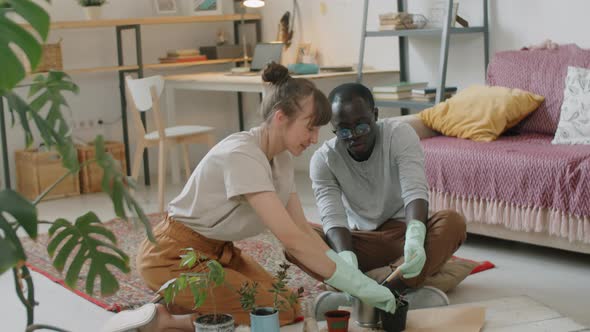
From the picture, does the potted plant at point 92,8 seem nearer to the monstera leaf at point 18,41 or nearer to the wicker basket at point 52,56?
the wicker basket at point 52,56

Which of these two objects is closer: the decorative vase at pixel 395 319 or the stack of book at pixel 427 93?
the decorative vase at pixel 395 319

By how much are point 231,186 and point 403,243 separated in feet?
2.77

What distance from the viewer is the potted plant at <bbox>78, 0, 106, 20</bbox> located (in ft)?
17.9

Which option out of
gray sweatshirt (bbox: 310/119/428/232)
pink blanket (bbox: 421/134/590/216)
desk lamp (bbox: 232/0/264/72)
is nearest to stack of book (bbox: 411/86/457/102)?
pink blanket (bbox: 421/134/590/216)

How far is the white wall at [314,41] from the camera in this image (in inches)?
175

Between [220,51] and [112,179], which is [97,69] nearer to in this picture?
[220,51]

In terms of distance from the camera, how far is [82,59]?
18.8ft

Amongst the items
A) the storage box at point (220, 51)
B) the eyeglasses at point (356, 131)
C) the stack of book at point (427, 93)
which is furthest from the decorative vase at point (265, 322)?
the storage box at point (220, 51)

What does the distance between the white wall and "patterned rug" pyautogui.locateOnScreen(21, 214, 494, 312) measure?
4.91 ft

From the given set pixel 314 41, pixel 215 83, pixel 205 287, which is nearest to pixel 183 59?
pixel 215 83

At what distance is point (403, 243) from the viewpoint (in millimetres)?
2906

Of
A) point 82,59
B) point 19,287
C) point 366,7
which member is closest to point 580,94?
point 366,7

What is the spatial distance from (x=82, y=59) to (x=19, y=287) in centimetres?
462

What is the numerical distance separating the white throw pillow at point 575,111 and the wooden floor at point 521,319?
1582 mm
